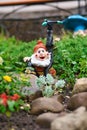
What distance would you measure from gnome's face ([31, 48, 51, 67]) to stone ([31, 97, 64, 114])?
36.2 inches

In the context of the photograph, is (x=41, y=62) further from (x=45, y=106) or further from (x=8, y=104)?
(x=8, y=104)

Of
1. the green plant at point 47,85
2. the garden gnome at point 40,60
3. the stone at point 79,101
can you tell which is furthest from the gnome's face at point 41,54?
the stone at point 79,101

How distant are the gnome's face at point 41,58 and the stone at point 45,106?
3.02 feet

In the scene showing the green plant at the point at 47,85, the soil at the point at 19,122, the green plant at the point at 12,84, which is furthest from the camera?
the green plant at the point at 47,85

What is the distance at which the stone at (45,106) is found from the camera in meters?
4.38

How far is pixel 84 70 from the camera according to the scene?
18.9ft

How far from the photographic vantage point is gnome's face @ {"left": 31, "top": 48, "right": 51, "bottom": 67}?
210 inches

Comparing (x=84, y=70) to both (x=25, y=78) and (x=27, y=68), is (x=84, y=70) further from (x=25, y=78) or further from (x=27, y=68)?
(x=25, y=78)

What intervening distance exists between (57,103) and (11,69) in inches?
42.1

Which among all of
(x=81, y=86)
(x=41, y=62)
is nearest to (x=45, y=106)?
(x=81, y=86)

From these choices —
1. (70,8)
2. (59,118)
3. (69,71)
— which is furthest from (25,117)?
(70,8)

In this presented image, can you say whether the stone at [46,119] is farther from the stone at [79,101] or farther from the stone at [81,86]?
the stone at [81,86]

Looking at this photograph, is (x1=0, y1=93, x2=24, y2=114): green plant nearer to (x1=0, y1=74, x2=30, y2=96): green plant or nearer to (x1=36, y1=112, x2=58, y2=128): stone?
(x1=36, y1=112, x2=58, y2=128): stone

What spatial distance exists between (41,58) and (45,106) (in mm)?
1063
